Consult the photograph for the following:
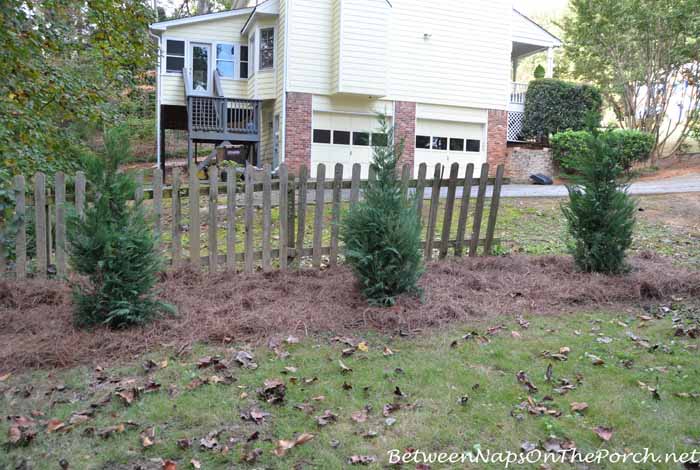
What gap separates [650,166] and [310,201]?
1686cm

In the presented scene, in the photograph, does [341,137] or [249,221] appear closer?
[249,221]

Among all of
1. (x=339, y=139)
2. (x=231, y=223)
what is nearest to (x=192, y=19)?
(x=339, y=139)

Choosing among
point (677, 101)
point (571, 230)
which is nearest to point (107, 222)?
point (571, 230)

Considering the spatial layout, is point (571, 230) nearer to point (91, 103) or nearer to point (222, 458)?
point (222, 458)

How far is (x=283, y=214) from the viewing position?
6.64 metres

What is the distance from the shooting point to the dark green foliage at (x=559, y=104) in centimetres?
2055

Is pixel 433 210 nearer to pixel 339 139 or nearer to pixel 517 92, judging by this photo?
pixel 339 139

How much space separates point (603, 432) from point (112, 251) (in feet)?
12.3

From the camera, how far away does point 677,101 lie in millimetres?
23922

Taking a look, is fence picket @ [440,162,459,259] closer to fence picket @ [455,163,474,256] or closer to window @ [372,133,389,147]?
fence picket @ [455,163,474,256]

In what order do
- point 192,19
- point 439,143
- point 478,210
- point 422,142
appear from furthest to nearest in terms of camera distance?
point 439,143 < point 422,142 < point 192,19 < point 478,210

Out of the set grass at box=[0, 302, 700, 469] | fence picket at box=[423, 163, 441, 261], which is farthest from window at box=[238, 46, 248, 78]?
grass at box=[0, 302, 700, 469]

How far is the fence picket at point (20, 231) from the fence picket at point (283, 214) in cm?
270

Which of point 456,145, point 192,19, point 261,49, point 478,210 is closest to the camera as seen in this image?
point 478,210
